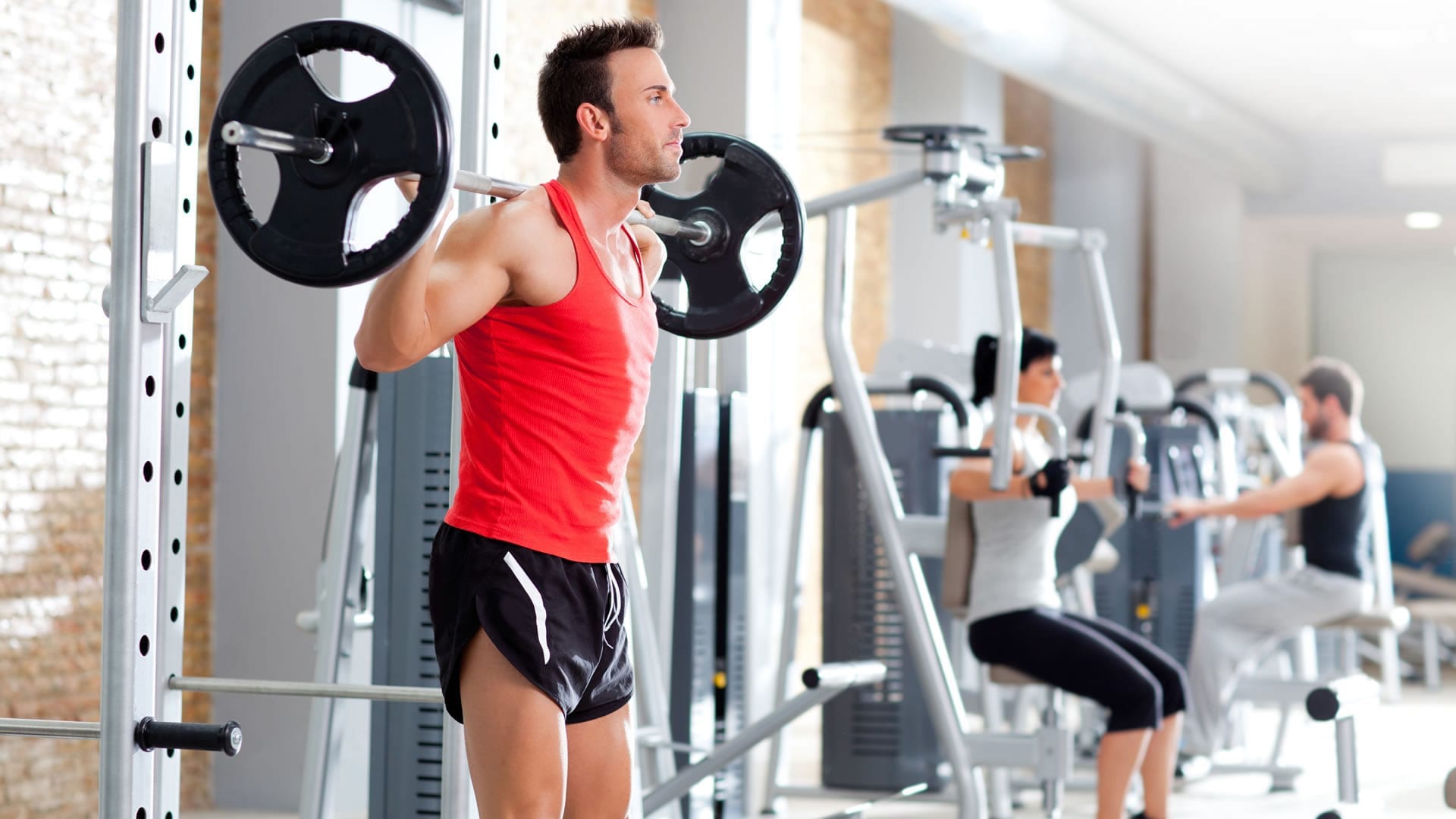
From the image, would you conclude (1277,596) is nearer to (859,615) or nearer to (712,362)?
(859,615)

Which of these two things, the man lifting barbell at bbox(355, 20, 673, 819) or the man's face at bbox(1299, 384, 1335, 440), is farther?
the man's face at bbox(1299, 384, 1335, 440)

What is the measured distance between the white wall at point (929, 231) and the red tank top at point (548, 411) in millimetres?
6623

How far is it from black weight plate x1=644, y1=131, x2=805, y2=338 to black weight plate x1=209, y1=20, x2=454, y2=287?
78cm

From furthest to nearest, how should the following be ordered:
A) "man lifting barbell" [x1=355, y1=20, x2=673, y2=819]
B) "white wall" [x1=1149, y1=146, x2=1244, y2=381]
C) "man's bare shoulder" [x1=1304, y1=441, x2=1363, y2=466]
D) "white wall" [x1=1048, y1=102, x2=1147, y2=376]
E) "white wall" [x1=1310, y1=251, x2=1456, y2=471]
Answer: "white wall" [x1=1310, y1=251, x2=1456, y2=471] → "white wall" [x1=1149, y1=146, x2=1244, y2=381] → "white wall" [x1=1048, y1=102, x2=1147, y2=376] → "man's bare shoulder" [x1=1304, y1=441, x2=1363, y2=466] → "man lifting barbell" [x1=355, y1=20, x2=673, y2=819]

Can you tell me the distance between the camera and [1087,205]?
1048 centimetres

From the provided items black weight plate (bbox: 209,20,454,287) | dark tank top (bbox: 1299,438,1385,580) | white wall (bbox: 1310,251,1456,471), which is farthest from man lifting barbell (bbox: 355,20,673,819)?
white wall (bbox: 1310,251,1456,471)

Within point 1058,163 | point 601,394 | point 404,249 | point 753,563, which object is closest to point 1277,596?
point 753,563

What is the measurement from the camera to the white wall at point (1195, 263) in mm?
10555

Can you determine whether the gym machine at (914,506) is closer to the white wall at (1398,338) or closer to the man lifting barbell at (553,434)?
the man lifting barbell at (553,434)

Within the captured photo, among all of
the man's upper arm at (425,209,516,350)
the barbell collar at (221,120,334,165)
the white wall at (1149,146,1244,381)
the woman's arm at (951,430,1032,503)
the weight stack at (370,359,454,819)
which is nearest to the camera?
the barbell collar at (221,120,334,165)

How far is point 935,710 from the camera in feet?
12.6

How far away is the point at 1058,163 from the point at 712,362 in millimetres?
6711

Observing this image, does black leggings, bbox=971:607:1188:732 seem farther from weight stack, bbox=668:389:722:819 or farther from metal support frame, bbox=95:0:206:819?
metal support frame, bbox=95:0:206:819

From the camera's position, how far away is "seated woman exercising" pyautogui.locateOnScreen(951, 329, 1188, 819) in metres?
3.72
